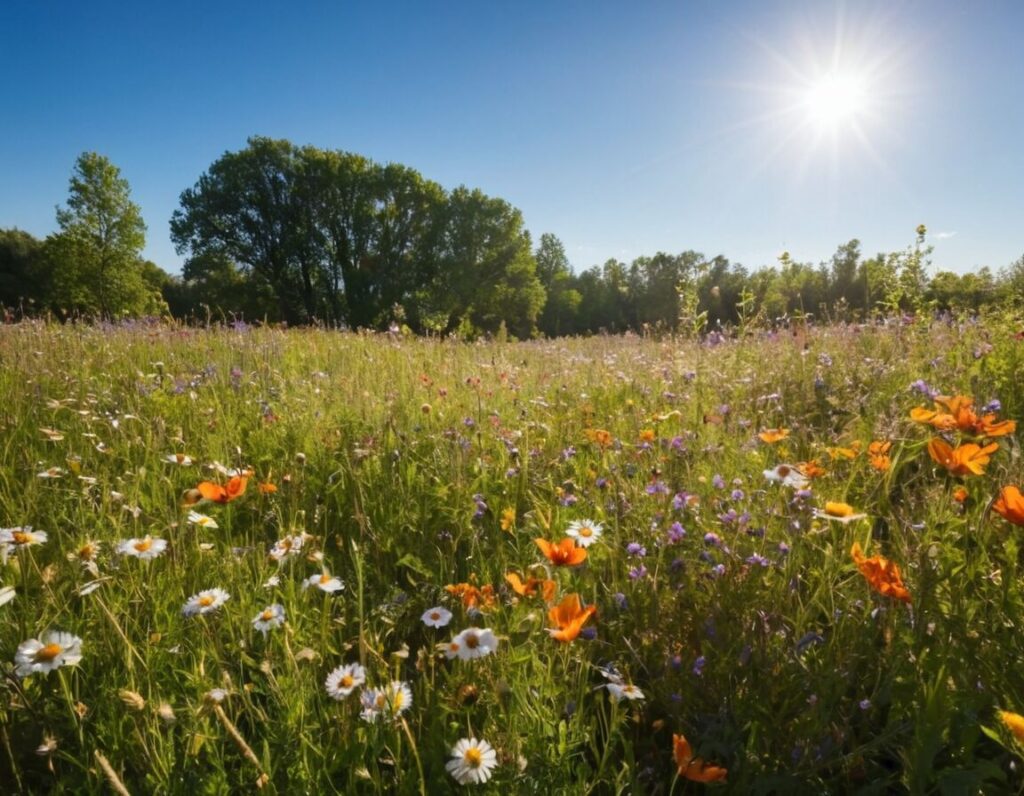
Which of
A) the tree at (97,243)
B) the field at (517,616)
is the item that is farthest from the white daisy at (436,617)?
the tree at (97,243)

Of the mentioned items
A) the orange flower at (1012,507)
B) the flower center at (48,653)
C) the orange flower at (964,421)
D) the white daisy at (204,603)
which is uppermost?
the orange flower at (964,421)

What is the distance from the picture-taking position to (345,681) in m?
1.10

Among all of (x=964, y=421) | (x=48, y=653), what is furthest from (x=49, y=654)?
(x=964, y=421)

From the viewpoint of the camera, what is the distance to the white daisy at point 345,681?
3.50ft

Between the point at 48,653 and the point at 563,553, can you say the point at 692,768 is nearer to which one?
the point at 563,553

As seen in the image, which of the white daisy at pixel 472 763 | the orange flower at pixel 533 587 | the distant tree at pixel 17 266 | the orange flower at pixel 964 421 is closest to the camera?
the white daisy at pixel 472 763

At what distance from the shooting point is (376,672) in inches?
51.7

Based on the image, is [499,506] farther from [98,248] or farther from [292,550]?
[98,248]

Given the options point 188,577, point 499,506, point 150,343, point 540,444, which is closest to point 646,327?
point 540,444

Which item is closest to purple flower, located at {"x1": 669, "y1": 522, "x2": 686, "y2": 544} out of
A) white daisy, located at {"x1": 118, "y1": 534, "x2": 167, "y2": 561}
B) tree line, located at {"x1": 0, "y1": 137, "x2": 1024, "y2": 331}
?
white daisy, located at {"x1": 118, "y1": 534, "x2": 167, "y2": 561}

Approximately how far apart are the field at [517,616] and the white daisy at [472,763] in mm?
11

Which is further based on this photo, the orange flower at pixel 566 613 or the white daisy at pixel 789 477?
the white daisy at pixel 789 477

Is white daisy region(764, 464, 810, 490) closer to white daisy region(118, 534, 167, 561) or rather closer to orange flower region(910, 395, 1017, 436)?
orange flower region(910, 395, 1017, 436)

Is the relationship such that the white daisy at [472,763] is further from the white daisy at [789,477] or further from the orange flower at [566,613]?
the white daisy at [789,477]
